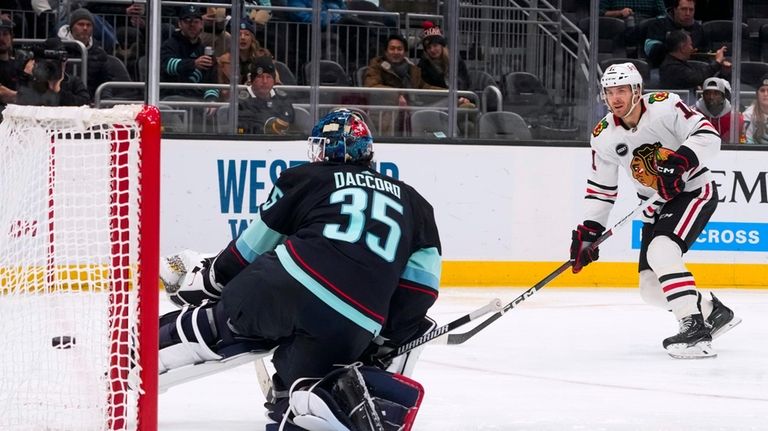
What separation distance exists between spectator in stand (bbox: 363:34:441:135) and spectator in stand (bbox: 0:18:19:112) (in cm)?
173

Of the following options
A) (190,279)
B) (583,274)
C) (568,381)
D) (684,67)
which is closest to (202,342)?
(190,279)

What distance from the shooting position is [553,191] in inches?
262

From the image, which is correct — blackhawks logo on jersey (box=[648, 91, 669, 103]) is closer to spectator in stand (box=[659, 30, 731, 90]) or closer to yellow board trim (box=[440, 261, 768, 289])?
yellow board trim (box=[440, 261, 768, 289])

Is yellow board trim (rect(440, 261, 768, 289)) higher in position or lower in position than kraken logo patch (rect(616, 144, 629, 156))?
lower

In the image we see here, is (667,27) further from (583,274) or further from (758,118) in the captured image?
(583,274)

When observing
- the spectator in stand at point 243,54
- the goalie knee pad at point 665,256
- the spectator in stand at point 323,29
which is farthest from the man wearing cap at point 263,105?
the goalie knee pad at point 665,256

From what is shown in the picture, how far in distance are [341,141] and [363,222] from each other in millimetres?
260

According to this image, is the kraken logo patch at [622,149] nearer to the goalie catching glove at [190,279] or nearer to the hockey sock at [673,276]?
the hockey sock at [673,276]

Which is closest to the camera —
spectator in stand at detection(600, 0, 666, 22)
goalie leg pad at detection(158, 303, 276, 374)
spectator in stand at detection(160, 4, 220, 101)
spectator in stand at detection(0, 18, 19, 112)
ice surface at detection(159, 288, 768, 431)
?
goalie leg pad at detection(158, 303, 276, 374)

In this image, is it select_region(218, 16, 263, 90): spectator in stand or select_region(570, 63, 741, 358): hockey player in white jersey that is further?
select_region(218, 16, 263, 90): spectator in stand

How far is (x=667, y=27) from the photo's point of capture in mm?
7363

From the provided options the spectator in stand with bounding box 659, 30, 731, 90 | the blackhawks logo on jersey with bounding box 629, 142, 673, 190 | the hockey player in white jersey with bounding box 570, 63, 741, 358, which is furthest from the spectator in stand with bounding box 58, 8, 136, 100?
the spectator in stand with bounding box 659, 30, 731, 90

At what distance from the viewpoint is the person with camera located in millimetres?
6129

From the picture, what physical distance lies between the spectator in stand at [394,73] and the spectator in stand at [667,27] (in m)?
1.45
